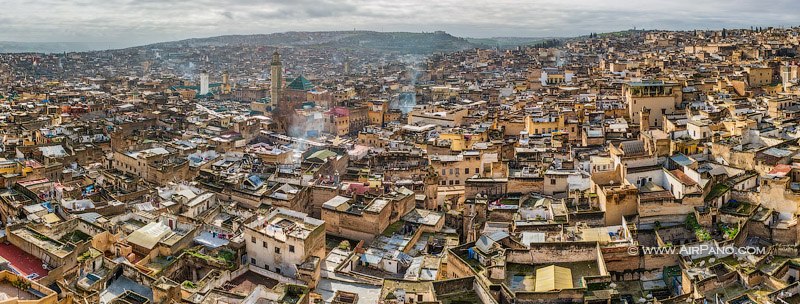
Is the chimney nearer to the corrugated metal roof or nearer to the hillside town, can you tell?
the hillside town

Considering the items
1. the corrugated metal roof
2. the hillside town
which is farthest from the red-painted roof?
the corrugated metal roof

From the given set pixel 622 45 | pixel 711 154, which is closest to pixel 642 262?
pixel 711 154

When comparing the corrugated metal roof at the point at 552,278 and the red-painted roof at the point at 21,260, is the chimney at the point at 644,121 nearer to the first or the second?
the corrugated metal roof at the point at 552,278

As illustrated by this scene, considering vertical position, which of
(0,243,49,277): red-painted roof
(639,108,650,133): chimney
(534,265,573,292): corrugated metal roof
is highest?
(639,108,650,133): chimney

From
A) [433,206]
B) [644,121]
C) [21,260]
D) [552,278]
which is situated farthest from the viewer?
[644,121]

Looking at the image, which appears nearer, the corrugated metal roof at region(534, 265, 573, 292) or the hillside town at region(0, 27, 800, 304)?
the corrugated metal roof at region(534, 265, 573, 292)

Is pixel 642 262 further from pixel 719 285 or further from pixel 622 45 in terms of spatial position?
pixel 622 45

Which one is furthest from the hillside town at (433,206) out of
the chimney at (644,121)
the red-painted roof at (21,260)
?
the chimney at (644,121)

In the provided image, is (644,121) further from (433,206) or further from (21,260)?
(21,260)

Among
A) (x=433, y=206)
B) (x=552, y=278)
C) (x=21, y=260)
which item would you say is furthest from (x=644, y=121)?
(x=21, y=260)
